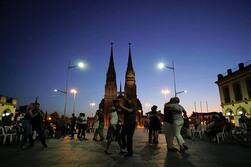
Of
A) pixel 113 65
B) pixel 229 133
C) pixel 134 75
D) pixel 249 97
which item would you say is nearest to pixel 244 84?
pixel 249 97

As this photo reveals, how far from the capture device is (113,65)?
309ft

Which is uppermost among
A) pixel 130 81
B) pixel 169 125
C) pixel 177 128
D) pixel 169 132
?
pixel 130 81

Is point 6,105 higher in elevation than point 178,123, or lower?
higher

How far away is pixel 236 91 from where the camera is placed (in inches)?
1344

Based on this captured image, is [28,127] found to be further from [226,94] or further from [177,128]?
[226,94]

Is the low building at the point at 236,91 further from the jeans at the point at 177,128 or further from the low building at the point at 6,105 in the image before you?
the low building at the point at 6,105

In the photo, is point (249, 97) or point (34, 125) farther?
point (249, 97)

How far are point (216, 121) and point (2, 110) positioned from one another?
50.8m

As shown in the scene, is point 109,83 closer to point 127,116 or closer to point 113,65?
point 113,65

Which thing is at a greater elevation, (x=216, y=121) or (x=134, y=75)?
(x=134, y=75)

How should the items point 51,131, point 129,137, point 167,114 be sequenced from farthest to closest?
point 51,131 < point 167,114 < point 129,137

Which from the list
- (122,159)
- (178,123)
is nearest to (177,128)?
(178,123)

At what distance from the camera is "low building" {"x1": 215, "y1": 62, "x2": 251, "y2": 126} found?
30906 millimetres

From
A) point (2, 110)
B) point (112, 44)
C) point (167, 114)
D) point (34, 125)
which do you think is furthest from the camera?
point (112, 44)
